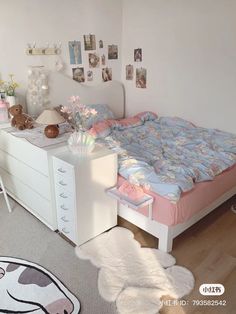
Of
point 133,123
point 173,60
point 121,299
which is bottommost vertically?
point 121,299

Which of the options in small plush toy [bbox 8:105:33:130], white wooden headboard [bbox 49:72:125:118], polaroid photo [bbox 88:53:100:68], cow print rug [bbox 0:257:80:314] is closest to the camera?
cow print rug [bbox 0:257:80:314]

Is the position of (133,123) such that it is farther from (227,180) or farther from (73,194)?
(73,194)

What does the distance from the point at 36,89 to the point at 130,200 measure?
174cm

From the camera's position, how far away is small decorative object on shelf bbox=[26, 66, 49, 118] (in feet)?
10.1

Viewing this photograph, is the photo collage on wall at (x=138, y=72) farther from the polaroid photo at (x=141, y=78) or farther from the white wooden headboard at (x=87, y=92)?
the white wooden headboard at (x=87, y=92)

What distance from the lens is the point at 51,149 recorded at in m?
2.17

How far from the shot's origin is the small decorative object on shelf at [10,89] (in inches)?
111

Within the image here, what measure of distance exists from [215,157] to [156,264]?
1.11 metres

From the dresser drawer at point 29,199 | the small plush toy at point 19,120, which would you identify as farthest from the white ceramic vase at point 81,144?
the small plush toy at point 19,120

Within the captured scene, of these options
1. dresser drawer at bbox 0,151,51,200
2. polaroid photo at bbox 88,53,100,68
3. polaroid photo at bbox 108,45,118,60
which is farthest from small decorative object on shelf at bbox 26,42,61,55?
dresser drawer at bbox 0,151,51,200

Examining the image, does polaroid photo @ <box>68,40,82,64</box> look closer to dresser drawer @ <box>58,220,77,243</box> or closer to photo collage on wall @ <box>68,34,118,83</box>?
photo collage on wall @ <box>68,34,118,83</box>

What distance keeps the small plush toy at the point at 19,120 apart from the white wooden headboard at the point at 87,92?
661mm

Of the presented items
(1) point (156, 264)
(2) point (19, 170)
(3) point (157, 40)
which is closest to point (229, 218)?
(1) point (156, 264)

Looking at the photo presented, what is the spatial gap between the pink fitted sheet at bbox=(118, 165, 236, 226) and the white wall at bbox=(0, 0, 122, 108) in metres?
1.73
